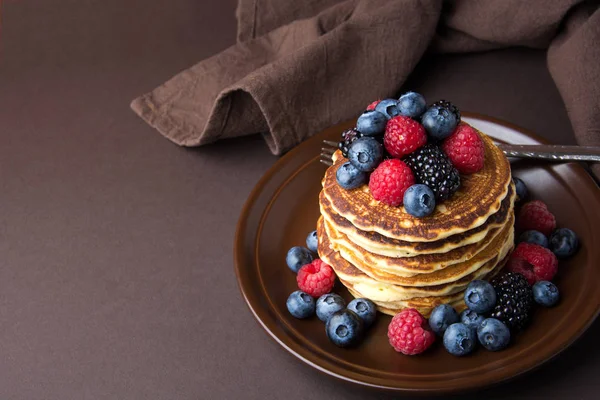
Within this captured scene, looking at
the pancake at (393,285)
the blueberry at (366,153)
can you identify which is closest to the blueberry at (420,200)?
the blueberry at (366,153)

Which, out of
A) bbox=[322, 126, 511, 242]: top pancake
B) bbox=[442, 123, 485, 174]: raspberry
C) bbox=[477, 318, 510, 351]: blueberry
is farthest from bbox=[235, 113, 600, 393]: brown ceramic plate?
bbox=[442, 123, 485, 174]: raspberry

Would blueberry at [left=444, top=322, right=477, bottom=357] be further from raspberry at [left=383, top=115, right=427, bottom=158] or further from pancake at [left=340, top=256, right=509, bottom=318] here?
raspberry at [left=383, top=115, right=427, bottom=158]

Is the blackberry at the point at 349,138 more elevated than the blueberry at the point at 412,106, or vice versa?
the blueberry at the point at 412,106

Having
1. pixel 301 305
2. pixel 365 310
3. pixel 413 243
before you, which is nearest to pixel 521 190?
pixel 413 243

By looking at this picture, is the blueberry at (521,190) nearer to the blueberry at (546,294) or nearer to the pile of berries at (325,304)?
the blueberry at (546,294)

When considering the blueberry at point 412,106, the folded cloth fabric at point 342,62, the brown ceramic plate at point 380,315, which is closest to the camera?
the brown ceramic plate at point 380,315

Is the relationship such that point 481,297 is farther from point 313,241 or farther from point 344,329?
point 313,241

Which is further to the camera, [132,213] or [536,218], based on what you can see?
[132,213]
